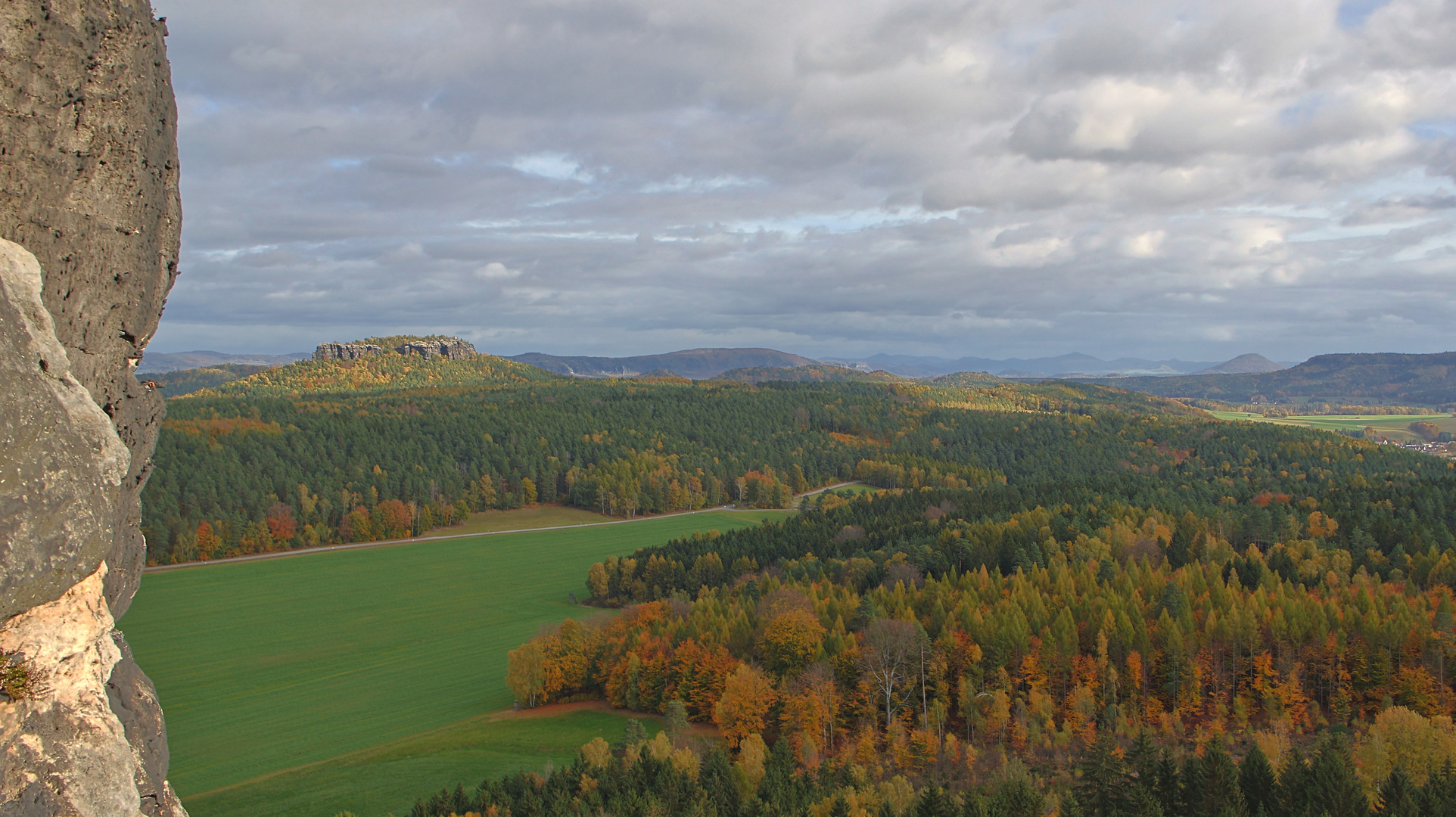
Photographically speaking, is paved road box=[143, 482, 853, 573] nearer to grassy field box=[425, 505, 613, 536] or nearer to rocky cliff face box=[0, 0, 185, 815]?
grassy field box=[425, 505, 613, 536]

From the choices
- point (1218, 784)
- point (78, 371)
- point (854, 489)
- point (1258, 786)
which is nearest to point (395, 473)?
point (854, 489)

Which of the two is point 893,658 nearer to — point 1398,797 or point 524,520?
point 1398,797

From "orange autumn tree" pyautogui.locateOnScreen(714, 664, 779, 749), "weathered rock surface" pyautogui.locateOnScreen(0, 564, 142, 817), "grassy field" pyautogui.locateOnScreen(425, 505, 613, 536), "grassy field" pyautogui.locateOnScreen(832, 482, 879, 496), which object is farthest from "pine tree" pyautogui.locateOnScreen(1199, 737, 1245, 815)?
"grassy field" pyautogui.locateOnScreen(832, 482, 879, 496)

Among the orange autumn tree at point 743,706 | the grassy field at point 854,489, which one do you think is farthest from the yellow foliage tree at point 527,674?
the grassy field at point 854,489

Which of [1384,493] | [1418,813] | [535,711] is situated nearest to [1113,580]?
[1418,813]

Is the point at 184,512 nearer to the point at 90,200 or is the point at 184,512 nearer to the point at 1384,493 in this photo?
the point at 90,200
